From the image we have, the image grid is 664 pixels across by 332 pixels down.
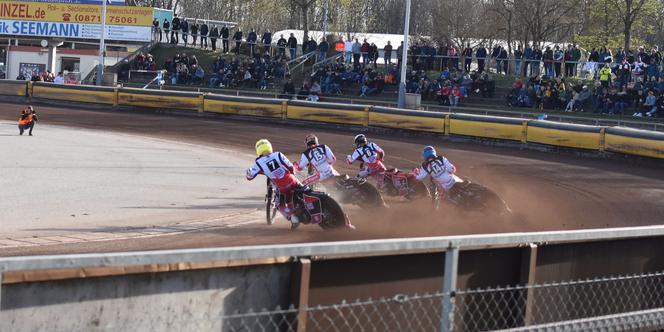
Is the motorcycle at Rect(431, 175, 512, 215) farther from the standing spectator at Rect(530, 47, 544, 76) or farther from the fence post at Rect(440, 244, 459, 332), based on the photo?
the standing spectator at Rect(530, 47, 544, 76)

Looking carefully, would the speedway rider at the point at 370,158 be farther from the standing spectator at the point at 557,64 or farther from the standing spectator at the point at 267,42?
the standing spectator at the point at 267,42

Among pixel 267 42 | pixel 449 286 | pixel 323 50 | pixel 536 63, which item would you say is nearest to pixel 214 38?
pixel 267 42

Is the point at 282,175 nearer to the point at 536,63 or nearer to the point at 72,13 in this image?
the point at 536,63

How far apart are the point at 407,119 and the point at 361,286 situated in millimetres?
28753

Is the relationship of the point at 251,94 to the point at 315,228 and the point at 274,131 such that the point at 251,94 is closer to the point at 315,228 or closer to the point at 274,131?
the point at 274,131

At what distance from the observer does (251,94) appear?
4531 cm

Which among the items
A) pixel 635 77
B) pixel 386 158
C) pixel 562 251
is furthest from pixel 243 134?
pixel 562 251

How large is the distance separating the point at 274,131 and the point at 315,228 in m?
19.9

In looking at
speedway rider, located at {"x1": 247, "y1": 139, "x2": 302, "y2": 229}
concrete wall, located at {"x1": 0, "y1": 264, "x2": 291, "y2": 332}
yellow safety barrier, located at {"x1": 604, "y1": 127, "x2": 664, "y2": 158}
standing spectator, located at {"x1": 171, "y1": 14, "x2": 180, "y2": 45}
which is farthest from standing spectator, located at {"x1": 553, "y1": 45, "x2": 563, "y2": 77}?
concrete wall, located at {"x1": 0, "y1": 264, "x2": 291, "y2": 332}

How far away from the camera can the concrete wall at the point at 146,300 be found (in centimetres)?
427

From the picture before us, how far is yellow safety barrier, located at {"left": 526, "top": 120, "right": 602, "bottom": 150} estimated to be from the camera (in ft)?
92.6

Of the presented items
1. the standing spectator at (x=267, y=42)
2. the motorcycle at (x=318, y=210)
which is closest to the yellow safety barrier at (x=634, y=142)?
the motorcycle at (x=318, y=210)

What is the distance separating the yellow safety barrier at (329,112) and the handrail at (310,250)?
2864 cm

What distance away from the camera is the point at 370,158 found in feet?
59.7
